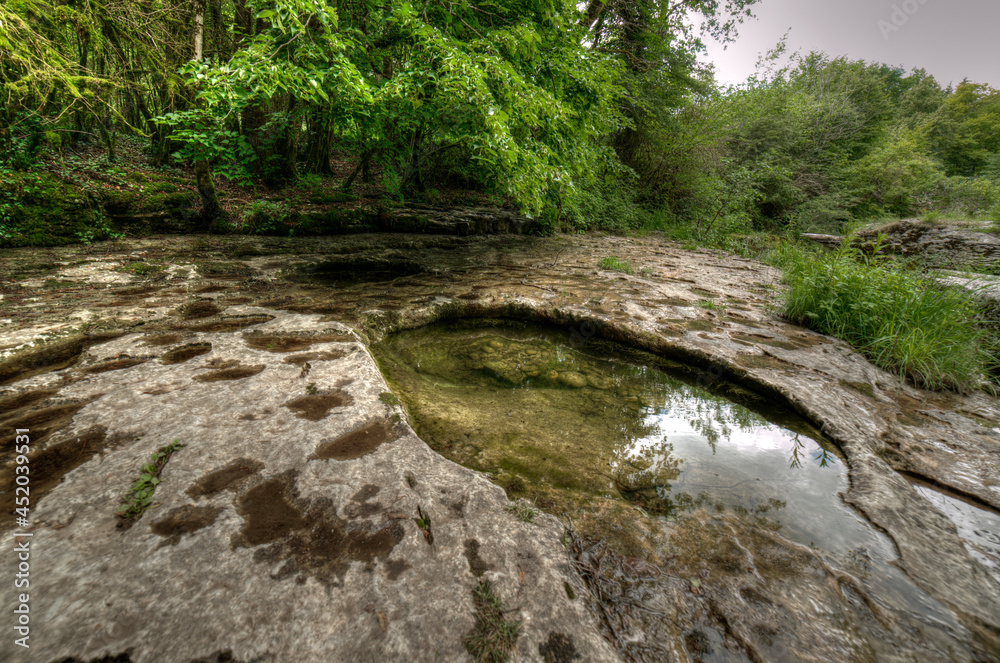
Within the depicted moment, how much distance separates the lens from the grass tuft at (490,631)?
0.88 m

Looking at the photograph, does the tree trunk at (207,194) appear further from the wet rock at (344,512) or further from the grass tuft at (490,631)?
the grass tuft at (490,631)

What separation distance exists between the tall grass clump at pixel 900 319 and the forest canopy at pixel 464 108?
8.83ft

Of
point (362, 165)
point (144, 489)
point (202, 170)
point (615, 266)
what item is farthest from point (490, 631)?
point (362, 165)

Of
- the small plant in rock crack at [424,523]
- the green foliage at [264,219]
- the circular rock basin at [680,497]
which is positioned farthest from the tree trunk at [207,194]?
the small plant in rock crack at [424,523]

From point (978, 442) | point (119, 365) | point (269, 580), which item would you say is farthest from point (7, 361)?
point (978, 442)

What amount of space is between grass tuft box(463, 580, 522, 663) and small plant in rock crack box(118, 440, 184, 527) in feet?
3.53

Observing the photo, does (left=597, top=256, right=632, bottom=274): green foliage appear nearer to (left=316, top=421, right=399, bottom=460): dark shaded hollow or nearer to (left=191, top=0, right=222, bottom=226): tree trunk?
(left=316, top=421, right=399, bottom=460): dark shaded hollow

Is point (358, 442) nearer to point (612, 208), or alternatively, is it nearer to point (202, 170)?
point (202, 170)

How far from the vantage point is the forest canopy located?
3.36m

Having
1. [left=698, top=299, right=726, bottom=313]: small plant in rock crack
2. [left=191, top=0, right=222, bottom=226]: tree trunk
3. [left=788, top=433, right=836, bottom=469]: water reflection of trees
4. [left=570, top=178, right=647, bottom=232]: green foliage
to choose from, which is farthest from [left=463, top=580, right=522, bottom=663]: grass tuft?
[left=570, top=178, right=647, bottom=232]: green foliage

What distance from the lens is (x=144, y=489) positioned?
123 cm

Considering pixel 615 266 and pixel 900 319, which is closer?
pixel 900 319

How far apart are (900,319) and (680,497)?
2963mm

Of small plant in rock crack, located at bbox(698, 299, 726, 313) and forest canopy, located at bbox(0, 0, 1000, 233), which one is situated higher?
forest canopy, located at bbox(0, 0, 1000, 233)
